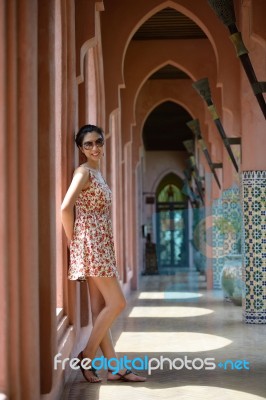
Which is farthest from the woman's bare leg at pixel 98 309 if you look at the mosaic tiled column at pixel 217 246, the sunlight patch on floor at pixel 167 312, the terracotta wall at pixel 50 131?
the mosaic tiled column at pixel 217 246

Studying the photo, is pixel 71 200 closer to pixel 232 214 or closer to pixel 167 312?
pixel 167 312

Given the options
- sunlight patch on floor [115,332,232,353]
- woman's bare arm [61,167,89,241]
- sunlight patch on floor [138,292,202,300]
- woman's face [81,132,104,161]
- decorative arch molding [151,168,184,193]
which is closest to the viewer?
woman's bare arm [61,167,89,241]

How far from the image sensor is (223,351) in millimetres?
7066

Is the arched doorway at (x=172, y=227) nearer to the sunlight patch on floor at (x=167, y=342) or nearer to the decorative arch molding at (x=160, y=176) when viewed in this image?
the decorative arch molding at (x=160, y=176)

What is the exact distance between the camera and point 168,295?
49.9ft

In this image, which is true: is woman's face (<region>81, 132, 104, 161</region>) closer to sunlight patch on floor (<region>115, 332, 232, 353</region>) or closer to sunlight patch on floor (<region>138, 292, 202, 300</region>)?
sunlight patch on floor (<region>115, 332, 232, 353</region>)

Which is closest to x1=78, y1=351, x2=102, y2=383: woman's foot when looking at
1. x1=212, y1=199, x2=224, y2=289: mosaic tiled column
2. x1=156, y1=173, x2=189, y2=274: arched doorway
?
x1=212, y1=199, x2=224, y2=289: mosaic tiled column

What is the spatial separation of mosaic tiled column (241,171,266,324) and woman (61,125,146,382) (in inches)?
175

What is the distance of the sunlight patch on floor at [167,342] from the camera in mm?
7195

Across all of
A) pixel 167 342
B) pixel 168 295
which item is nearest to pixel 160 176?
pixel 168 295

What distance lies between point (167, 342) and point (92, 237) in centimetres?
262

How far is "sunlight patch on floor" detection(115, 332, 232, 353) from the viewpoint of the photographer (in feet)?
23.6

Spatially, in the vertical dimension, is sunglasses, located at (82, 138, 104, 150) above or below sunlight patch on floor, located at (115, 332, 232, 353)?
above

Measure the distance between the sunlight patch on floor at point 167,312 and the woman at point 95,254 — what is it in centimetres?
517
